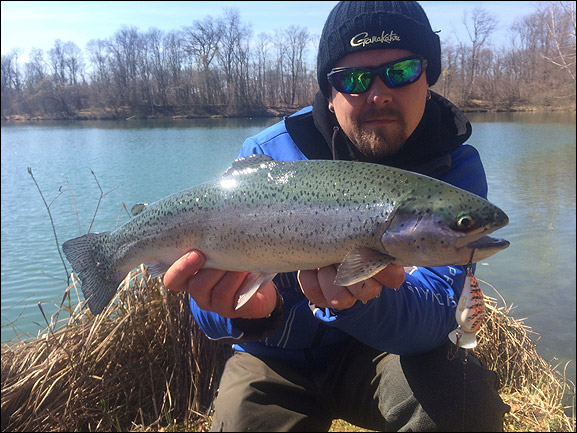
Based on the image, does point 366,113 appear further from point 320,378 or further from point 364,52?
point 320,378

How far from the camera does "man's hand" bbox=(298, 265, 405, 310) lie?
2412 mm

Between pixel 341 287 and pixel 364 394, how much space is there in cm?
141

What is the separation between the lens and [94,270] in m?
3.22

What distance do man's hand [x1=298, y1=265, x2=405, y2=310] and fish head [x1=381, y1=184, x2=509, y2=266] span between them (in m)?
0.12

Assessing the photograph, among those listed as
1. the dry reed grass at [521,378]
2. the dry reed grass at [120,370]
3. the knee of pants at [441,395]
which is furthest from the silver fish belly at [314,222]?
the dry reed grass at [521,378]

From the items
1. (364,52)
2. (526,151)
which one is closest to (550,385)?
(364,52)

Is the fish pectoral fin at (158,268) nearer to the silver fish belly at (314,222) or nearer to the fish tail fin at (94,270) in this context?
the silver fish belly at (314,222)

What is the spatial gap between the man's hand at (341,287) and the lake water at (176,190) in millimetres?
3488

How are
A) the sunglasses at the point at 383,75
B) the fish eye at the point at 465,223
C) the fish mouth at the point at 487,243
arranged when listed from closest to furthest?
the fish mouth at the point at 487,243, the fish eye at the point at 465,223, the sunglasses at the point at 383,75

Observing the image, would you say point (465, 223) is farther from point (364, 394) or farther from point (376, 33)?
point (376, 33)

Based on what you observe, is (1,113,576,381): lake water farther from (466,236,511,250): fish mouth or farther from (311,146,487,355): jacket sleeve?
(466,236,511,250): fish mouth

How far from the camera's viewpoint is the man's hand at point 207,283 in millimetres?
2748

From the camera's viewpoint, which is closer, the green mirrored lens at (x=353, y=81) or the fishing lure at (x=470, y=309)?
the fishing lure at (x=470, y=309)

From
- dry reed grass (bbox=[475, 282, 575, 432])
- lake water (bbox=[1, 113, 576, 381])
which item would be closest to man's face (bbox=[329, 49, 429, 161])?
dry reed grass (bbox=[475, 282, 575, 432])
